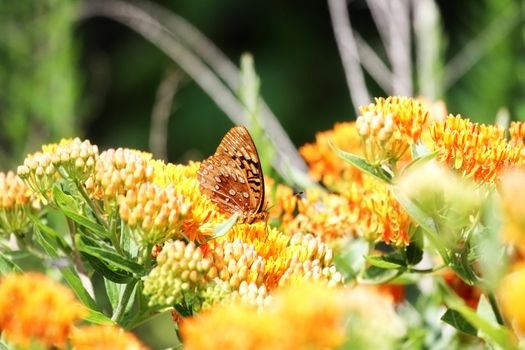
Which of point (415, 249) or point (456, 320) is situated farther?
point (415, 249)

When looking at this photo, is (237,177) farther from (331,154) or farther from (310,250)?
(310,250)

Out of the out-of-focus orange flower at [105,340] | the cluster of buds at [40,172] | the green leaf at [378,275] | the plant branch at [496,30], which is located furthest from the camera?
the plant branch at [496,30]

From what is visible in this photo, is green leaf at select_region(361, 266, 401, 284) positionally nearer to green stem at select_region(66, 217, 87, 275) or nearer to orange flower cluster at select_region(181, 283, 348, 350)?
green stem at select_region(66, 217, 87, 275)

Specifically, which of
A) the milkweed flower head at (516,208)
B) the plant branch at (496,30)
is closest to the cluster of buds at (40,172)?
the milkweed flower head at (516,208)

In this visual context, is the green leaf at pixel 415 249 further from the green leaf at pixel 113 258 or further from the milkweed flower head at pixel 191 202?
the green leaf at pixel 113 258

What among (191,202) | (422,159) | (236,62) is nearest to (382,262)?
(422,159)

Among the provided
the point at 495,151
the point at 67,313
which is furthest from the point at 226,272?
the point at 495,151
